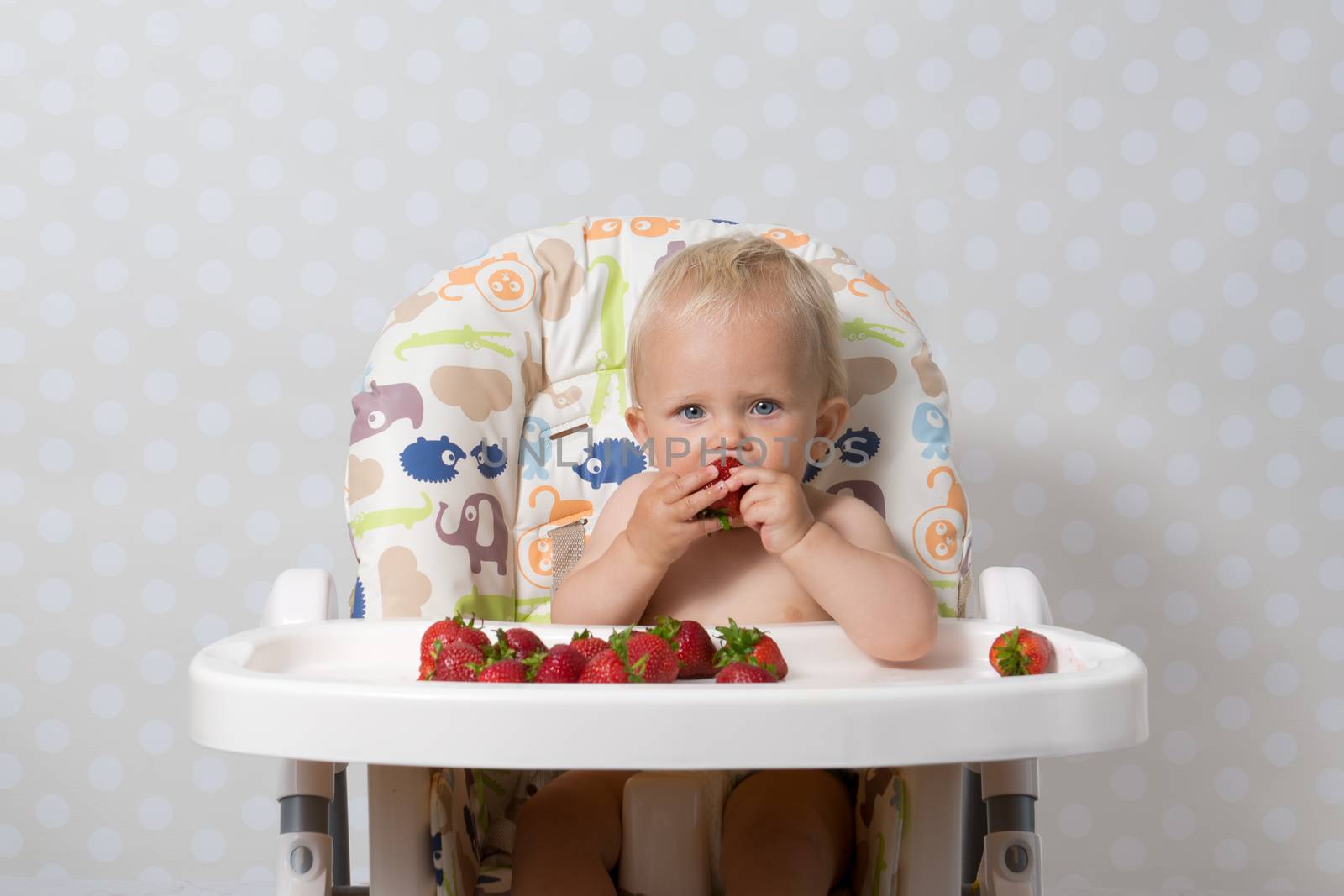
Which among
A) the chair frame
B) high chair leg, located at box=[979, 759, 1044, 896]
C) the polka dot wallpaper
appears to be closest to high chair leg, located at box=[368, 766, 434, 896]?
the chair frame

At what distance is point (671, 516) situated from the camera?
113cm

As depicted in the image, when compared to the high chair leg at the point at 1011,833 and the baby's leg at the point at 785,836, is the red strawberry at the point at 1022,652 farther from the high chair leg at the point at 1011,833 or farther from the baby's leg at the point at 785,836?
the baby's leg at the point at 785,836

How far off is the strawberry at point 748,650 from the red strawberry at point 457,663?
19cm

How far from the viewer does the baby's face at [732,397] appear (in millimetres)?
1194

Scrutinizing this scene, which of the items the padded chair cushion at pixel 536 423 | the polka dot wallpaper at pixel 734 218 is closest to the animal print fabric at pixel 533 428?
the padded chair cushion at pixel 536 423

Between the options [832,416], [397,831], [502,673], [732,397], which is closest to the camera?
[502,673]

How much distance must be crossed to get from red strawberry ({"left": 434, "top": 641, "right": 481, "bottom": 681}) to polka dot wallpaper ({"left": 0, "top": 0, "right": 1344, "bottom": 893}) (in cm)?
116

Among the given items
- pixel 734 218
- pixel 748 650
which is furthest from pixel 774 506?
pixel 734 218

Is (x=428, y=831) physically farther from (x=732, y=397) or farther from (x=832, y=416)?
(x=832, y=416)

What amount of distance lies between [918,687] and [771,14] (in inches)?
56.5

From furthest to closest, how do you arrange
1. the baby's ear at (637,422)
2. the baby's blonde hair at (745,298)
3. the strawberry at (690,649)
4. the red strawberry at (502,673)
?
1. the baby's ear at (637,422)
2. the baby's blonde hair at (745,298)
3. the strawberry at (690,649)
4. the red strawberry at (502,673)

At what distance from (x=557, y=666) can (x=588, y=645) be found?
0.06 metres

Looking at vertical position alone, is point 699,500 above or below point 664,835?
above

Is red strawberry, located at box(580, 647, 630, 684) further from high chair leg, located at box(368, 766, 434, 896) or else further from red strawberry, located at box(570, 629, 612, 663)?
high chair leg, located at box(368, 766, 434, 896)
